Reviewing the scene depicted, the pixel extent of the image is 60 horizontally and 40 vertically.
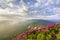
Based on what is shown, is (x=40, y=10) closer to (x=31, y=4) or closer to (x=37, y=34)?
(x=31, y=4)

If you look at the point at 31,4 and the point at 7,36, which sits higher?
the point at 31,4

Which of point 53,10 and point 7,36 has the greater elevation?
point 53,10

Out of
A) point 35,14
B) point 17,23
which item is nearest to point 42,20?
point 35,14

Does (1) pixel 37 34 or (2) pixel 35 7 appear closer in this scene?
(1) pixel 37 34

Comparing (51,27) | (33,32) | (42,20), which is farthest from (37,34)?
(42,20)

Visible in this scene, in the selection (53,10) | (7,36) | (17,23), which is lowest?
(7,36)

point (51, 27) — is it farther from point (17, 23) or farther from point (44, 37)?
point (17, 23)

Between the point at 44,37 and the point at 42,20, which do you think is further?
the point at 42,20

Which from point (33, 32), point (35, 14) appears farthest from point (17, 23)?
point (33, 32)
